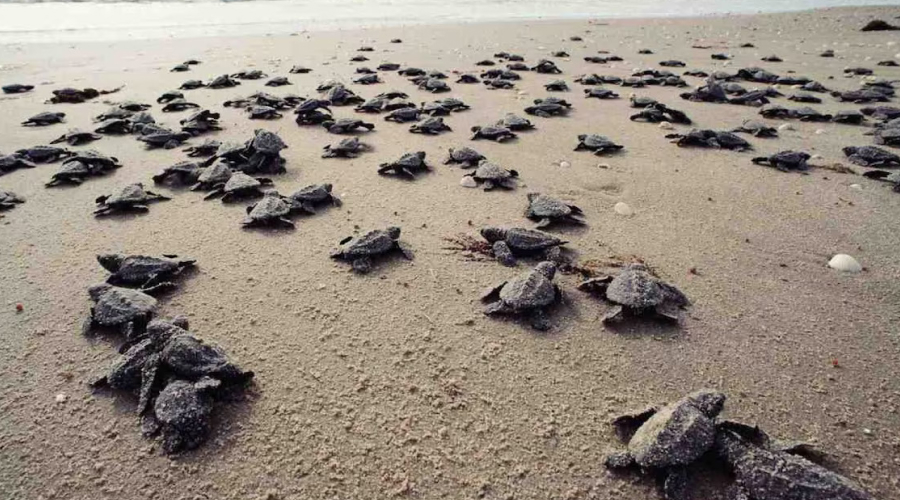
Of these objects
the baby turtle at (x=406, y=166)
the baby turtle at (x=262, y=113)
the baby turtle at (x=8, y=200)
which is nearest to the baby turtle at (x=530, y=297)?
the baby turtle at (x=406, y=166)

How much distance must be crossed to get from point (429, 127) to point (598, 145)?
2203mm

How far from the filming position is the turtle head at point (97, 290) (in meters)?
3.00

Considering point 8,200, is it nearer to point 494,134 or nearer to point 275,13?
point 494,134

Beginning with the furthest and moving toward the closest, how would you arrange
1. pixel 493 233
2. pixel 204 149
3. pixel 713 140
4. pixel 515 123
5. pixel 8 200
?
pixel 515 123 < pixel 713 140 < pixel 204 149 < pixel 8 200 < pixel 493 233

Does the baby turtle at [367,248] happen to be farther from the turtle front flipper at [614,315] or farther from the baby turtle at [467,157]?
the baby turtle at [467,157]

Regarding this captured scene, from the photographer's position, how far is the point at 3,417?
234 cm

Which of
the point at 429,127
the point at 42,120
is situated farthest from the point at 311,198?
the point at 42,120

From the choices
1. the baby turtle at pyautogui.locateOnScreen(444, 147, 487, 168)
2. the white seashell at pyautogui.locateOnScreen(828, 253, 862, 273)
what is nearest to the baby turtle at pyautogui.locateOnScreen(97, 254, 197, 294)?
the baby turtle at pyautogui.locateOnScreen(444, 147, 487, 168)

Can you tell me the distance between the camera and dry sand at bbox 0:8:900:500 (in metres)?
2.13

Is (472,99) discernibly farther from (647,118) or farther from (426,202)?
(426,202)

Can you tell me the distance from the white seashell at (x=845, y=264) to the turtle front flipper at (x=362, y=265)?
343 centimetres

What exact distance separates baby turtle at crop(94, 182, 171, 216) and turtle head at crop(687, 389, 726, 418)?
4.60 m

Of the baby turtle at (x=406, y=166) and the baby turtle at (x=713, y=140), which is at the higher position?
the baby turtle at (x=713, y=140)

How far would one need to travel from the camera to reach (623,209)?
171 inches
